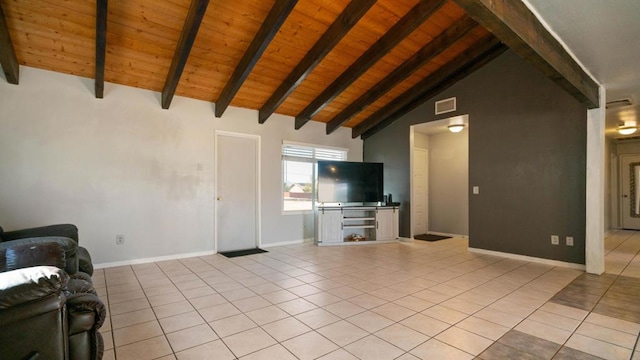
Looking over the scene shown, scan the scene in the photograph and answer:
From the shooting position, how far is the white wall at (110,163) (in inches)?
143

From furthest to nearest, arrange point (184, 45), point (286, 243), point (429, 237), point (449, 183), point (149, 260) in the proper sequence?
1. point (449, 183)
2. point (429, 237)
3. point (286, 243)
4. point (149, 260)
5. point (184, 45)

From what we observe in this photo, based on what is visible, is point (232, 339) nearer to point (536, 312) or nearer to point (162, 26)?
point (536, 312)

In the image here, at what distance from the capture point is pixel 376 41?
4086mm

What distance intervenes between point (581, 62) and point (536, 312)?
264 cm

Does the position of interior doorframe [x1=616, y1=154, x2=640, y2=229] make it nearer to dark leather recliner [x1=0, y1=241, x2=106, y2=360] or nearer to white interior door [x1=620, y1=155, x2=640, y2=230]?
white interior door [x1=620, y1=155, x2=640, y2=230]

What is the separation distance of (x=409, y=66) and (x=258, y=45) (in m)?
2.44

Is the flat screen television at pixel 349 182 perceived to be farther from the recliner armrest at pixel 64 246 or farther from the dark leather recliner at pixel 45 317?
the dark leather recliner at pixel 45 317

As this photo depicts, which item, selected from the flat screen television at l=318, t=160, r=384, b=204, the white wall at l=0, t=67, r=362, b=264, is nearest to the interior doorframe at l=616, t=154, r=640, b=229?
the flat screen television at l=318, t=160, r=384, b=204

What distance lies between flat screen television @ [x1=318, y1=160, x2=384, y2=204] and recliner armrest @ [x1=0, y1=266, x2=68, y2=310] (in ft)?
15.3

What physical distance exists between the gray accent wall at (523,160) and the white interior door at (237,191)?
12.4 feet

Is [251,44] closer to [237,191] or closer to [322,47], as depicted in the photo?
[322,47]

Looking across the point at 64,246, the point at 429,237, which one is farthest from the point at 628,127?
the point at 64,246

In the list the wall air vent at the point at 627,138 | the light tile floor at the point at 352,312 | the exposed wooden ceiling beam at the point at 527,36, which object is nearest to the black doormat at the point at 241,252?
the light tile floor at the point at 352,312

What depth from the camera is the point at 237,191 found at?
5316 mm
